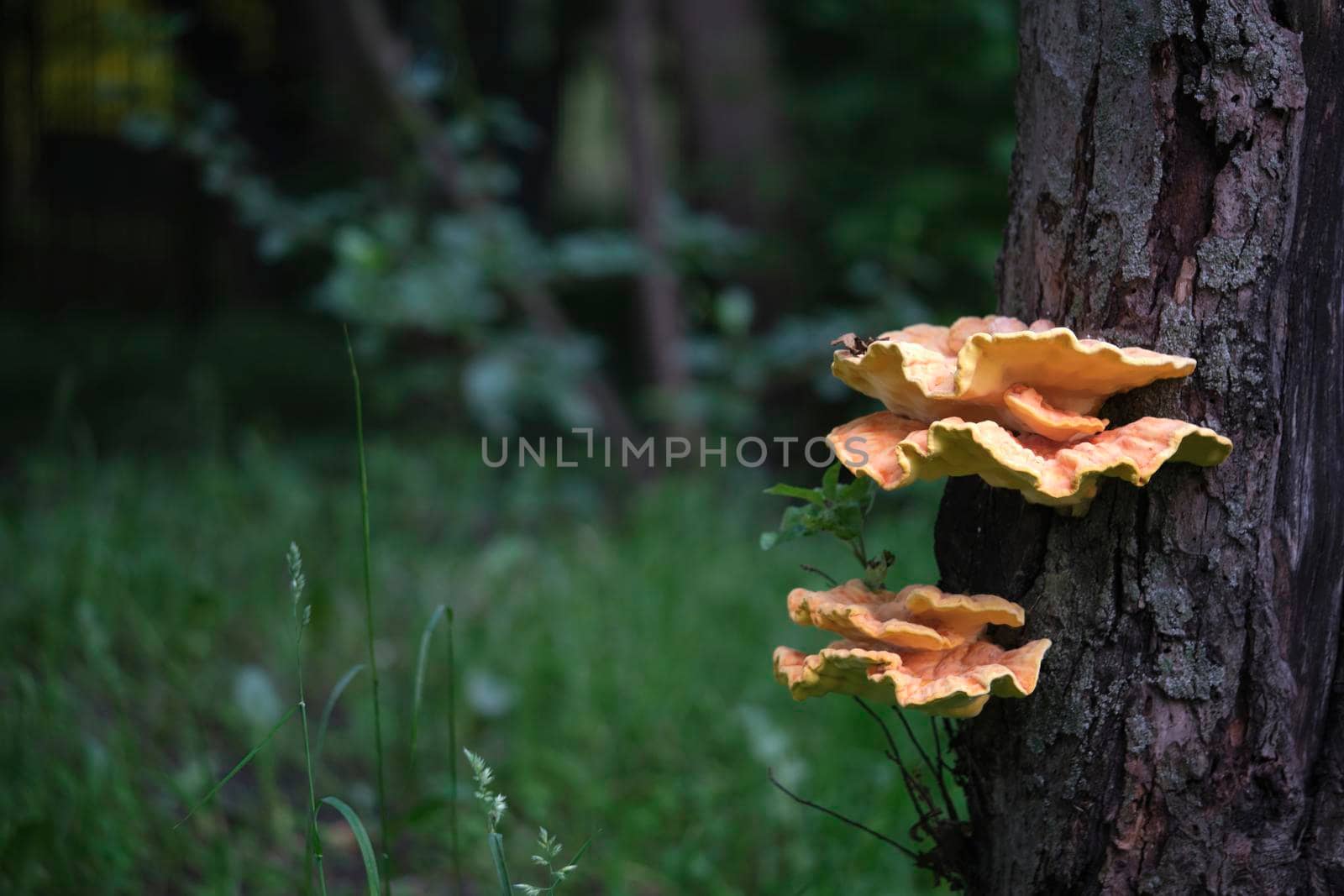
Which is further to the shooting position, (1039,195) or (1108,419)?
(1039,195)

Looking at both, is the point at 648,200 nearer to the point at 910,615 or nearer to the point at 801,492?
the point at 801,492

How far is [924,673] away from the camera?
1.24m

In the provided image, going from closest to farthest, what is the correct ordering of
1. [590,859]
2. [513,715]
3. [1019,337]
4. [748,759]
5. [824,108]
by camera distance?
[1019,337], [590,859], [748,759], [513,715], [824,108]

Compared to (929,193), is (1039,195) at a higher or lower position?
lower

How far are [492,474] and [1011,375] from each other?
14.0ft

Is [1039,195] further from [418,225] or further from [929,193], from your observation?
[418,225]

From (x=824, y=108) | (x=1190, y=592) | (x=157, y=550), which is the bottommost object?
(x=157, y=550)

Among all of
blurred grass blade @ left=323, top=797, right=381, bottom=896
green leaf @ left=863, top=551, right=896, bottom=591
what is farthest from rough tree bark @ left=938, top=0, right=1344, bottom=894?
blurred grass blade @ left=323, top=797, right=381, bottom=896

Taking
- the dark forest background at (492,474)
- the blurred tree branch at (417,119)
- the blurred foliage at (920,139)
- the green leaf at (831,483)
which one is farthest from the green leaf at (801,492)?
the blurred tree branch at (417,119)

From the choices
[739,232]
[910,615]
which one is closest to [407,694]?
[910,615]

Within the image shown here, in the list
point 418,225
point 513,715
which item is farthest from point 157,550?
point 418,225

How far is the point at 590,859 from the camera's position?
97.8 inches

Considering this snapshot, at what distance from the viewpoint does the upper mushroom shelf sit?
1104 millimetres

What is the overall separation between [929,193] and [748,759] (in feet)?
10.2
